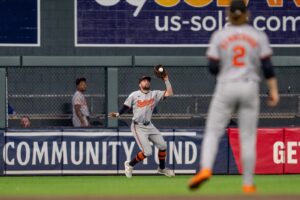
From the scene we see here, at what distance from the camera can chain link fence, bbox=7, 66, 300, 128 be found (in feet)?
61.8

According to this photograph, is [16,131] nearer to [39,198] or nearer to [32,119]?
[32,119]

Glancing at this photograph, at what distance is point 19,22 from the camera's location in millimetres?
18781

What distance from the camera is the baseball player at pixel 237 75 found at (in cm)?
895

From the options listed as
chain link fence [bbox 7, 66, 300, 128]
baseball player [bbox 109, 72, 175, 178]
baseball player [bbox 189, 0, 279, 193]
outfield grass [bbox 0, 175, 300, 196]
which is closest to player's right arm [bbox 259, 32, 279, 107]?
baseball player [bbox 189, 0, 279, 193]

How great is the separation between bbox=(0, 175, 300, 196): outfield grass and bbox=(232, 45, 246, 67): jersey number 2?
2.75 meters

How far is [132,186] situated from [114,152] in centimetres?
304

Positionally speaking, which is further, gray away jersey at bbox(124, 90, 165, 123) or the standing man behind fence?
the standing man behind fence

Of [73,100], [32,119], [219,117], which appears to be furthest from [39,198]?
[32,119]

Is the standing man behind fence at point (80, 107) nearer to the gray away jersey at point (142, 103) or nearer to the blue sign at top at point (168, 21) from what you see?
the gray away jersey at point (142, 103)

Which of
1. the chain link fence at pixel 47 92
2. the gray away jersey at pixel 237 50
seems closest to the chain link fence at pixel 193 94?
the chain link fence at pixel 47 92

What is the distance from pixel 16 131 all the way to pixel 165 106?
12.4ft

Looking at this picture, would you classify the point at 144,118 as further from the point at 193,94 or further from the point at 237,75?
the point at 237,75

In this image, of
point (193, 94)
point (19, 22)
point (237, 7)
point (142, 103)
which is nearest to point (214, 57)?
point (237, 7)

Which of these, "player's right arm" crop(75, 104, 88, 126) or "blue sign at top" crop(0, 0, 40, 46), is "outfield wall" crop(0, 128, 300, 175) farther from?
"blue sign at top" crop(0, 0, 40, 46)
